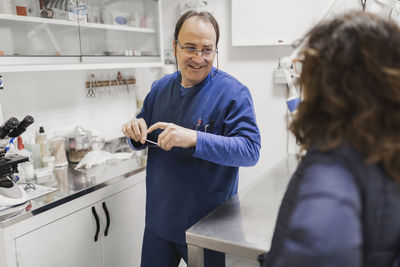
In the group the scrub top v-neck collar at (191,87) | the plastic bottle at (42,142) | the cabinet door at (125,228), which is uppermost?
the scrub top v-neck collar at (191,87)

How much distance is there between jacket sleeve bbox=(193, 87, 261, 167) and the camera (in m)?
1.26

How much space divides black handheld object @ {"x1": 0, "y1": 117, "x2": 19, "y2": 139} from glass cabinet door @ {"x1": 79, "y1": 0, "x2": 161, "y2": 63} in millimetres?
724

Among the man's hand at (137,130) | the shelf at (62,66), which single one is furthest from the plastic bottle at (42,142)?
the man's hand at (137,130)

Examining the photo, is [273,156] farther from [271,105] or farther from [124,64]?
[124,64]

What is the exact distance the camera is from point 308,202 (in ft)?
1.88

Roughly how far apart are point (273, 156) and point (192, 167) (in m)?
1.45

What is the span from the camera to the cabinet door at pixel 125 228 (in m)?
1.98

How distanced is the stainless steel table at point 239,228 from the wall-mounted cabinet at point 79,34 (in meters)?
1.23

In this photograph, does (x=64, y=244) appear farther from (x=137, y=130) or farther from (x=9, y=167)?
(x=137, y=130)

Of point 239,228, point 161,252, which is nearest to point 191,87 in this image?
point 239,228

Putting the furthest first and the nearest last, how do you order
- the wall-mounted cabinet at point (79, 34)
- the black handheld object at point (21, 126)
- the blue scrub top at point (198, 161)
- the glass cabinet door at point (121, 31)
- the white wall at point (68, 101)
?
the glass cabinet door at point (121, 31) → the white wall at point (68, 101) → the wall-mounted cabinet at point (79, 34) → the black handheld object at point (21, 126) → the blue scrub top at point (198, 161)

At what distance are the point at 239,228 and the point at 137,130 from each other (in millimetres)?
577

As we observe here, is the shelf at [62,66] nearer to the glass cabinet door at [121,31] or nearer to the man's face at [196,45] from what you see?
the glass cabinet door at [121,31]

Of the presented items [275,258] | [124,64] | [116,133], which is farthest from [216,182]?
A: [116,133]
